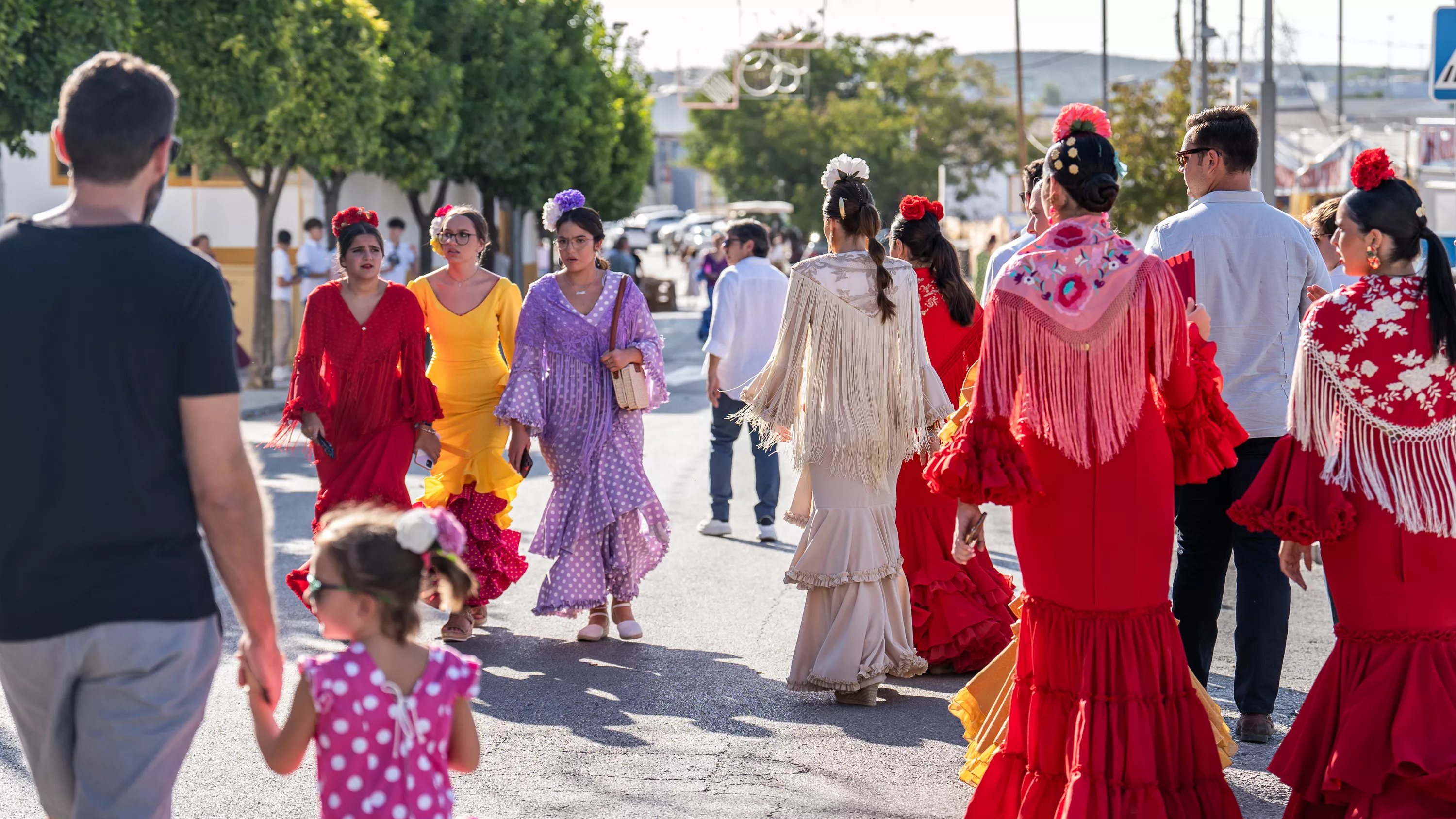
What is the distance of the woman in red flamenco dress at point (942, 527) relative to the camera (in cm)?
695

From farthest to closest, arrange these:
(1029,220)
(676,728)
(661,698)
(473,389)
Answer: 1. (473,389)
2. (1029,220)
3. (661,698)
4. (676,728)

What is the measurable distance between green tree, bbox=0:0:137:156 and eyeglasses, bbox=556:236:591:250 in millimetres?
9842

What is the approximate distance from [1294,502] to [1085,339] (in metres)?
0.74

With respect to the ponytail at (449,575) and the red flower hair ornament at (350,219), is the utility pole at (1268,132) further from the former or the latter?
the ponytail at (449,575)

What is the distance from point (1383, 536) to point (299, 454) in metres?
12.0

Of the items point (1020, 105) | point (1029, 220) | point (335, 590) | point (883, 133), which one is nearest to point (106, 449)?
point (335, 590)

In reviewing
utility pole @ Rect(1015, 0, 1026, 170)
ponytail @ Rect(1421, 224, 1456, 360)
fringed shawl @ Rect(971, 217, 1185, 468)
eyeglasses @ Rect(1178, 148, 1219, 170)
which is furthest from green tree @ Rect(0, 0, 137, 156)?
utility pole @ Rect(1015, 0, 1026, 170)

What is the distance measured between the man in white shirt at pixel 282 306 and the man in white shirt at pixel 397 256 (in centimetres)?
135

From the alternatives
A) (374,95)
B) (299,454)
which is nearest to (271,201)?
(374,95)

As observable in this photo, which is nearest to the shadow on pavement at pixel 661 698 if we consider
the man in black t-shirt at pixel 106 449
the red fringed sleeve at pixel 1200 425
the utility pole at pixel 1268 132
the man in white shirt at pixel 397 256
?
the red fringed sleeve at pixel 1200 425

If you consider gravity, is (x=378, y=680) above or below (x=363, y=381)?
below

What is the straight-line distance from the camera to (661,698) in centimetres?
659

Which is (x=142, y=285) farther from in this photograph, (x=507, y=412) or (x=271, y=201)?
(x=271, y=201)

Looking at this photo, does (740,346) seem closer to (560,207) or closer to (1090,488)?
(560,207)
